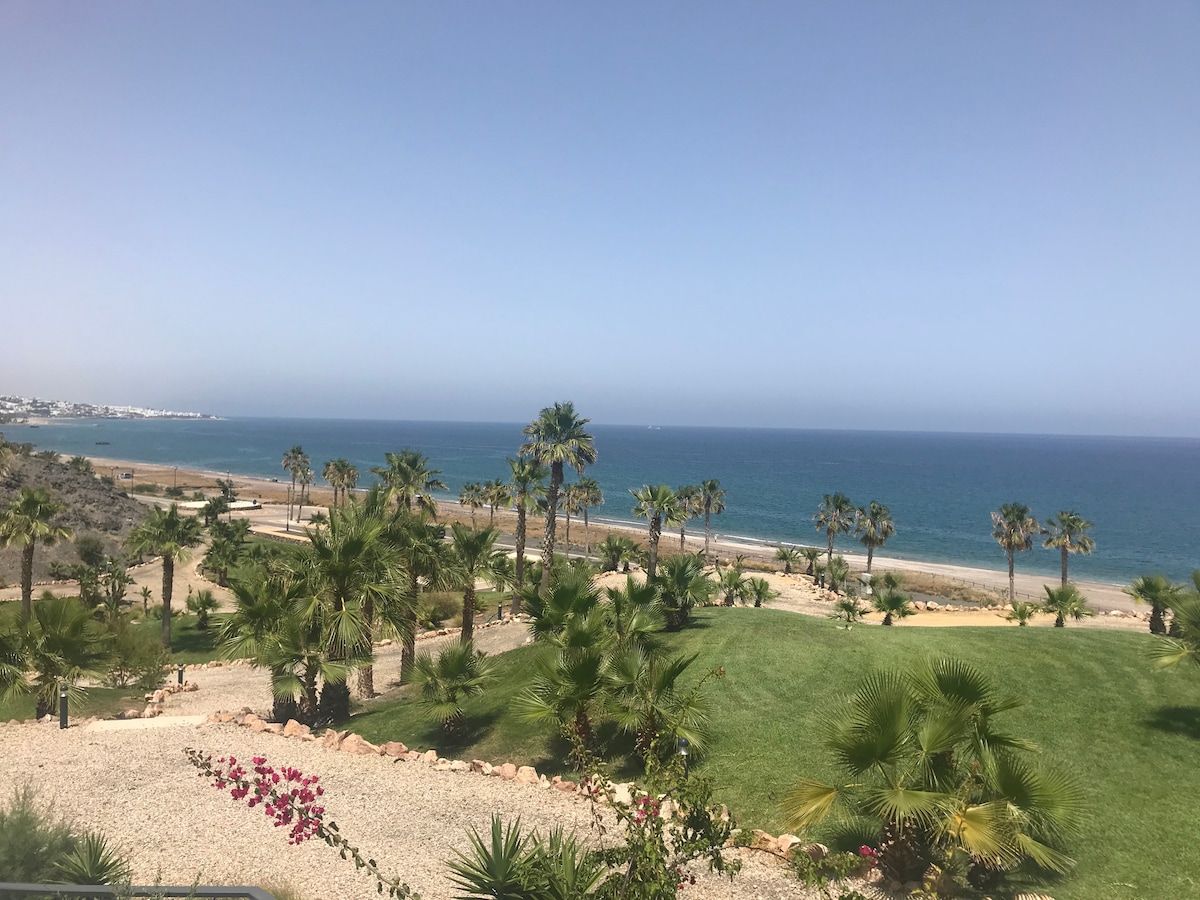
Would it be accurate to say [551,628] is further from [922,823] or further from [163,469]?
[163,469]

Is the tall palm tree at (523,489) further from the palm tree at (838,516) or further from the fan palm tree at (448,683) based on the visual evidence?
the palm tree at (838,516)

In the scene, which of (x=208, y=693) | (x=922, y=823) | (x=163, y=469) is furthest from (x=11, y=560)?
(x=163, y=469)

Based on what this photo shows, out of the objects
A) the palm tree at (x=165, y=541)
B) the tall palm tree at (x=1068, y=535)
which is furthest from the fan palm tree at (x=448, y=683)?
the tall palm tree at (x=1068, y=535)

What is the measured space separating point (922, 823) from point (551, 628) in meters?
8.38

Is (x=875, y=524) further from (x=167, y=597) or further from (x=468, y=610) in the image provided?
(x=167, y=597)

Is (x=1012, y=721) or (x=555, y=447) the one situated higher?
(x=555, y=447)

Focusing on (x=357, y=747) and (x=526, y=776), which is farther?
(x=357, y=747)

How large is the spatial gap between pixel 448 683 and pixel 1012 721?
11087 millimetres

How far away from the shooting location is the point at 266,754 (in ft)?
40.0

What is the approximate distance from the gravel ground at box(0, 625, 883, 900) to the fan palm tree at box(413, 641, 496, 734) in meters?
1.76

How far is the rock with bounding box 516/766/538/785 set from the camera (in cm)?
1091

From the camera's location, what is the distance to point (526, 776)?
36.2 ft

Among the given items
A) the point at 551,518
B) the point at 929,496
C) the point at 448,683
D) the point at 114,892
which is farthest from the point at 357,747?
the point at 929,496

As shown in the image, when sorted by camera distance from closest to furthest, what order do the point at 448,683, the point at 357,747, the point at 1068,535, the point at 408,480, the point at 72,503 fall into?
1. the point at 357,747
2. the point at 448,683
3. the point at 408,480
4. the point at 1068,535
5. the point at 72,503
